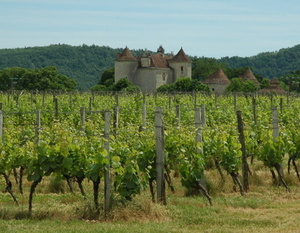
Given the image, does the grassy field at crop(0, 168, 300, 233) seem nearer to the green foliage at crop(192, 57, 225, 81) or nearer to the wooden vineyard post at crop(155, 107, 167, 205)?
the wooden vineyard post at crop(155, 107, 167, 205)

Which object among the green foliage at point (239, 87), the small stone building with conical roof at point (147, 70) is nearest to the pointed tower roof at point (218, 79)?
the small stone building with conical roof at point (147, 70)

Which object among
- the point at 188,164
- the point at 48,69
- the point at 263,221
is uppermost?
the point at 48,69

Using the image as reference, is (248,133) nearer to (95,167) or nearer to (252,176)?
(252,176)

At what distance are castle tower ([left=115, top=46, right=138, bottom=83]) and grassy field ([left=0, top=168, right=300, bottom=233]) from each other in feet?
254

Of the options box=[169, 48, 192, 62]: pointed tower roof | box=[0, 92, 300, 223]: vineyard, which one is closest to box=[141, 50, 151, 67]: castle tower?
box=[169, 48, 192, 62]: pointed tower roof

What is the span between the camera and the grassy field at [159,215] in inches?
331

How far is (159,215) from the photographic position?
9.08 m

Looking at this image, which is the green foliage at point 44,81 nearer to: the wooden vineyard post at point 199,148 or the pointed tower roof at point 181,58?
the pointed tower roof at point 181,58

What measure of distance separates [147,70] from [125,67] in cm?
313

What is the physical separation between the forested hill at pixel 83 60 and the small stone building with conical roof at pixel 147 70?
267 feet

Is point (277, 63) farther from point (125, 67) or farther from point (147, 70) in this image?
point (125, 67)

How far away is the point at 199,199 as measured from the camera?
10.7 m

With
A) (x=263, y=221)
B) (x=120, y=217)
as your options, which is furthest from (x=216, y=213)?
(x=120, y=217)

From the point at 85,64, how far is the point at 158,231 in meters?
177
